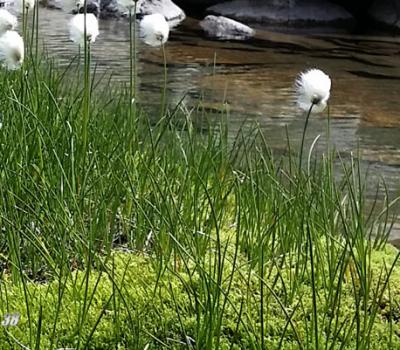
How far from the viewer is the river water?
5234 millimetres

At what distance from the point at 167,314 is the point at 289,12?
1047 centimetres

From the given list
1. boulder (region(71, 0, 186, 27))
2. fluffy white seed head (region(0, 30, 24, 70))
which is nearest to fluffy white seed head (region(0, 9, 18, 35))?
fluffy white seed head (region(0, 30, 24, 70))

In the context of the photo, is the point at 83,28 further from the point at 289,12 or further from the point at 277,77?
the point at 289,12

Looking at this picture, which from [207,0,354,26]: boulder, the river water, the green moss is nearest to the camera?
the green moss

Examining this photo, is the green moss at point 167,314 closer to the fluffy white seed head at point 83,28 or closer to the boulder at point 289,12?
the fluffy white seed head at point 83,28

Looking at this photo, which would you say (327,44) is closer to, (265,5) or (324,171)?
(265,5)

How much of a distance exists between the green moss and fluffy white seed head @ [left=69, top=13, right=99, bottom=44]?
566 mm

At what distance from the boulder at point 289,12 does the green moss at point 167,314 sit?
10.1 meters

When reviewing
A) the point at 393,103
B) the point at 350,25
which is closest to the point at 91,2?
the point at 350,25

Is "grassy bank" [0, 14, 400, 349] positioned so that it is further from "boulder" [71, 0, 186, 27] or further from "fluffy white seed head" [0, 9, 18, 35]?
"boulder" [71, 0, 186, 27]

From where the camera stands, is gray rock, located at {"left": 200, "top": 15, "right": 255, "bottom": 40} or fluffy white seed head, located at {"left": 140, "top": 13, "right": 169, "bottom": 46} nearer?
fluffy white seed head, located at {"left": 140, "top": 13, "right": 169, "bottom": 46}

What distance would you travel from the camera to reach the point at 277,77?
7254 millimetres

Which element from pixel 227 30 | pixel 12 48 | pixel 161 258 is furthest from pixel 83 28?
pixel 227 30

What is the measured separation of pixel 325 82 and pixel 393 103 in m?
4.77
